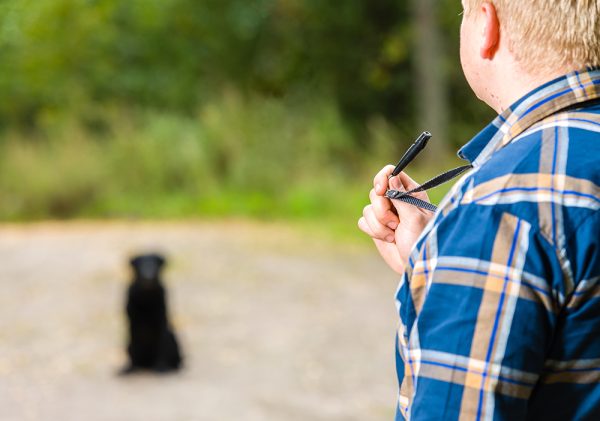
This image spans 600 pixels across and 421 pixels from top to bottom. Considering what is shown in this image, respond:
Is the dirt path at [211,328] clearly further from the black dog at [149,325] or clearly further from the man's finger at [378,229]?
the man's finger at [378,229]

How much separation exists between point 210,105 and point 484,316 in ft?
51.0

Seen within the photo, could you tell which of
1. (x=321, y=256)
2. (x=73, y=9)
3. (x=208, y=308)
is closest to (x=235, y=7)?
(x=73, y=9)

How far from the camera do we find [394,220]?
1.48 metres

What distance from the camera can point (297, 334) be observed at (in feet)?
23.7

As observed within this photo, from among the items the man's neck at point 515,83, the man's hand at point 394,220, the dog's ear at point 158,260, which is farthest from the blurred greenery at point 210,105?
the man's neck at point 515,83

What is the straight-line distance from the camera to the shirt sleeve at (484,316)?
1136mm

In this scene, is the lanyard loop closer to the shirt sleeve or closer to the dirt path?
the shirt sleeve

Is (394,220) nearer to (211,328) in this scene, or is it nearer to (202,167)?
(211,328)

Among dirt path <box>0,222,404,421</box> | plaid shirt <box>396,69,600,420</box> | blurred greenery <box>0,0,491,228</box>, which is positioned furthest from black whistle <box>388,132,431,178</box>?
blurred greenery <box>0,0,491,228</box>

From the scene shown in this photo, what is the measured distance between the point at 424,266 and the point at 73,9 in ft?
77.0

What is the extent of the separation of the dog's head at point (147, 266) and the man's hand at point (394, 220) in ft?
15.2

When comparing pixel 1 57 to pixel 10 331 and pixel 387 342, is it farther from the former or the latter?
pixel 387 342

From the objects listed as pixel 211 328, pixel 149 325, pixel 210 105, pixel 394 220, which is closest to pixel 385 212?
pixel 394 220

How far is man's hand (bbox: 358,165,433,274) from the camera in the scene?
1432mm
